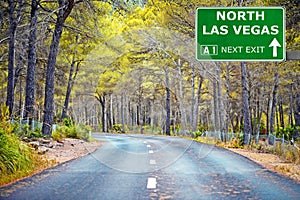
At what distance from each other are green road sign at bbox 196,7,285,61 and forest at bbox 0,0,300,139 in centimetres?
478

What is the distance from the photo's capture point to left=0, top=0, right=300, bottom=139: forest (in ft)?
74.6

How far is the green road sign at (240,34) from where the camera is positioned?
13.1m

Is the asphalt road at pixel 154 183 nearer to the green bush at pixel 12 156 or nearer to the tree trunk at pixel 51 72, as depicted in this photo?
the green bush at pixel 12 156

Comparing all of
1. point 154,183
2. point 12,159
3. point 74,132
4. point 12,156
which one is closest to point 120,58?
point 74,132

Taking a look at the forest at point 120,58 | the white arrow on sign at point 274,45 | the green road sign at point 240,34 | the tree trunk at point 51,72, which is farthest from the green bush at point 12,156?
the tree trunk at point 51,72

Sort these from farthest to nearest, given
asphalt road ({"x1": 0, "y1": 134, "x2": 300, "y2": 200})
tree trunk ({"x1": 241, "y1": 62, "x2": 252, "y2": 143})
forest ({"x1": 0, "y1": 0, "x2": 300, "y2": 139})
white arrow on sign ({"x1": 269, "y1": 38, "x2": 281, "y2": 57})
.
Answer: tree trunk ({"x1": 241, "y1": 62, "x2": 252, "y2": 143}) < forest ({"x1": 0, "y1": 0, "x2": 300, "y2": 139}) < white arrow on sign ({"x1": 269, "y1": 38, "x2": 281, "y2": 57}) < asphalt road ({"x1": 0, "y1": 134, "x2": 300, "y2": 200})

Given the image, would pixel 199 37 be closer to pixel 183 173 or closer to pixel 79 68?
pixel 183 173

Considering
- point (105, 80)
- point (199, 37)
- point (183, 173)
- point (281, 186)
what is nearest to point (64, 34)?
point (105, 80)

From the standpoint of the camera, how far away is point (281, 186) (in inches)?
371

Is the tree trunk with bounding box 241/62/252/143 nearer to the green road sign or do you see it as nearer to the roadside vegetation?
the green road sign

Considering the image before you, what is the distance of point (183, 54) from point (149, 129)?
26.2 meters

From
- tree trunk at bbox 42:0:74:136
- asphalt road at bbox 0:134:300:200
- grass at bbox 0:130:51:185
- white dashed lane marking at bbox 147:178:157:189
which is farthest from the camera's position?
tree trunk at bbox 42:0:74:136

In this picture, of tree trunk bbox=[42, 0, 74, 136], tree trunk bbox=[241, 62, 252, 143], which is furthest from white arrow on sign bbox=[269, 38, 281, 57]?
tree trunk bbox=[42, 0, 74, 136]

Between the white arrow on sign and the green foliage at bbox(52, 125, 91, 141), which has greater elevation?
the white arrow on sign
